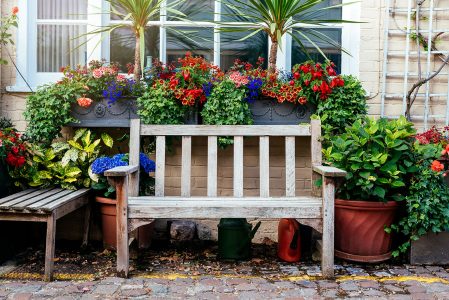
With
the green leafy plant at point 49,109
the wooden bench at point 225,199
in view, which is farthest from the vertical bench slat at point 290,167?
the green leafy plant at point 49,109

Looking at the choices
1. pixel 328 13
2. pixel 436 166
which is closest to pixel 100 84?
pixel 328 13

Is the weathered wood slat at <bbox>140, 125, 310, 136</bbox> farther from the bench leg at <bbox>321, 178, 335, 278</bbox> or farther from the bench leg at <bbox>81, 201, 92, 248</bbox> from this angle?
the bench leg at <bbox>81, 201, 92, 248</bbox>

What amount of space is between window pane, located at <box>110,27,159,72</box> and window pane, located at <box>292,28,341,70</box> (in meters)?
1.17

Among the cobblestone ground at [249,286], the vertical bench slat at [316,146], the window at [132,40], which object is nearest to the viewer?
the cobblestone ground at [249,286]

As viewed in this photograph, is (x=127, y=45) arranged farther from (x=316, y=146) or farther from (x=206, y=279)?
(x=206, y=279)

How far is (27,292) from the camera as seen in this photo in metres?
2.97

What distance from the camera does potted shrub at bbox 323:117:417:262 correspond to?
3434 mm

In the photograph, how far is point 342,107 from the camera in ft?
12.5

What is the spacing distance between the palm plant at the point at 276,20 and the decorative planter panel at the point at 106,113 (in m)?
0.94

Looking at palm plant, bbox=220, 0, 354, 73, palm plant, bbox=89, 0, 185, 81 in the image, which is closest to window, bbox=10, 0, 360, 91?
palm plant, bbox=220, 0, 354, 73

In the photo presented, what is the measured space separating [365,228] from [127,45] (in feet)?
7.98

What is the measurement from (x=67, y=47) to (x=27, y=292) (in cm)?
220

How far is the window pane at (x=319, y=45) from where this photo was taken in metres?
4.31

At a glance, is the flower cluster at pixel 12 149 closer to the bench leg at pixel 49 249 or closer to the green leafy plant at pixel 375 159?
the bench leg at pixel 49 249
